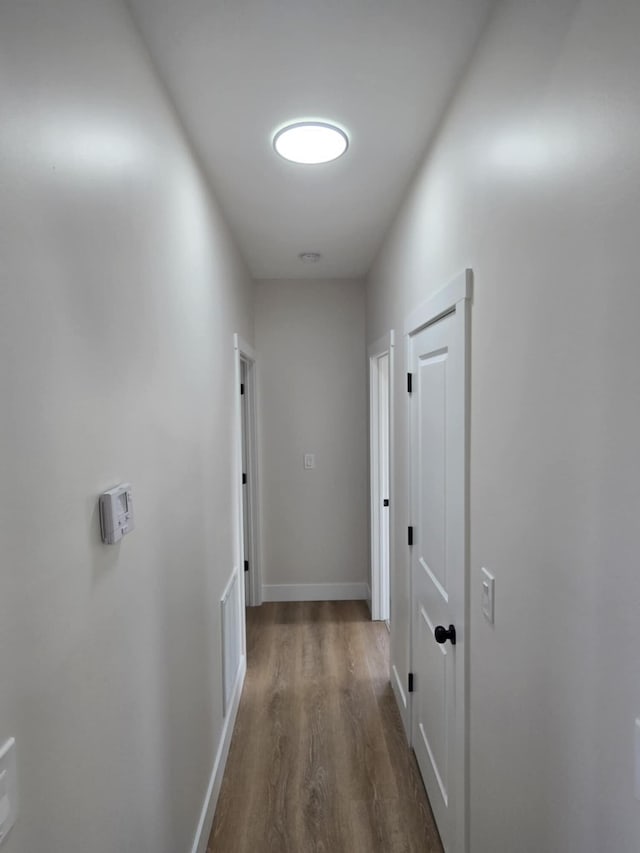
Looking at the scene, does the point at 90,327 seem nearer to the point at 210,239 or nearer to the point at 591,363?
the point at 591,363

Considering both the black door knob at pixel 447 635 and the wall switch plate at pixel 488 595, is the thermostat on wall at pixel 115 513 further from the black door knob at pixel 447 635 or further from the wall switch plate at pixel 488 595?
the black door knob at pixel 447 635

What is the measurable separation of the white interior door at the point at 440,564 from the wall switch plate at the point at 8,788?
112cm

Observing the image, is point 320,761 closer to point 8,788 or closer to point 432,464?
point 432,464

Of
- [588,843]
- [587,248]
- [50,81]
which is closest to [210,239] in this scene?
[50,81]

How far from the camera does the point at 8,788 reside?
0.61 metres

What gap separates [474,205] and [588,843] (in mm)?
1414

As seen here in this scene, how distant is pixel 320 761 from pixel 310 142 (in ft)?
8.51

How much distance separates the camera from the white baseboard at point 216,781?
1.61 meters

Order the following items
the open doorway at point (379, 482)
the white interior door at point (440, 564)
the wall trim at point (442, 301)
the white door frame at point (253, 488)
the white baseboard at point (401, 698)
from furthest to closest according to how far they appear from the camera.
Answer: the white door frame at point (253, 488)
the open doorway at point (379, 482)
the white baseboard at point (401, 698)
the white interior door at point (440, 564)
the wall trim at point (442, 301)

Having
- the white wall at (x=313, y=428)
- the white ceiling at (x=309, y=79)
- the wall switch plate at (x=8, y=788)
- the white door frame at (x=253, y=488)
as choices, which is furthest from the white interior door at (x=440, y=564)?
the white door frame at (x=253, y=488)

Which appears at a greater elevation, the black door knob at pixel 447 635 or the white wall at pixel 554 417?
the white wall at pixel 554 417

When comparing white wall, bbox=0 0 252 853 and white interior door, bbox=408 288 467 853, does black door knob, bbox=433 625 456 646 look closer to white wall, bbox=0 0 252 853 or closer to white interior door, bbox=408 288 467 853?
white interior door, bbox=408 288 467 853

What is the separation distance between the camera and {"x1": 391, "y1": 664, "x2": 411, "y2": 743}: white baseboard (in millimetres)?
2227

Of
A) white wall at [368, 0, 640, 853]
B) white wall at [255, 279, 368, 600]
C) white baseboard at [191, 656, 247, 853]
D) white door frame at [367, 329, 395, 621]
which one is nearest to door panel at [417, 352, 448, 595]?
white wall at [368, 0, 640, 853]
